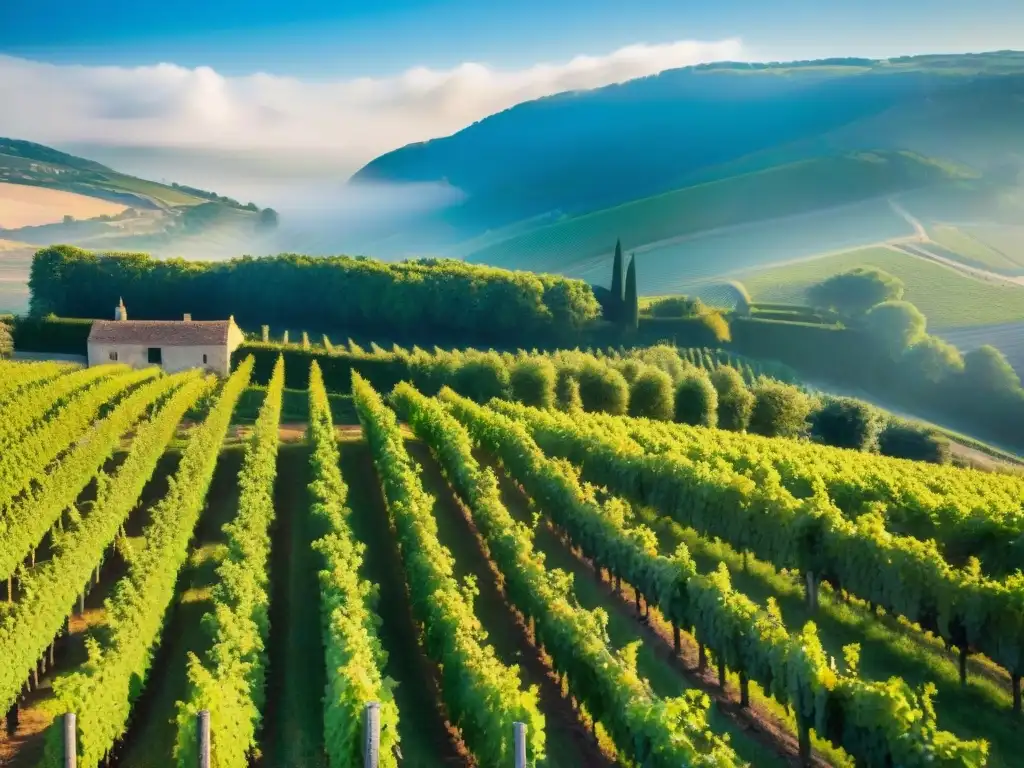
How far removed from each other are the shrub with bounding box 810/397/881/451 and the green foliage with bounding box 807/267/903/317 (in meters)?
51.0

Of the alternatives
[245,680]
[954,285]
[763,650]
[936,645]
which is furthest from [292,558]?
[954,285]

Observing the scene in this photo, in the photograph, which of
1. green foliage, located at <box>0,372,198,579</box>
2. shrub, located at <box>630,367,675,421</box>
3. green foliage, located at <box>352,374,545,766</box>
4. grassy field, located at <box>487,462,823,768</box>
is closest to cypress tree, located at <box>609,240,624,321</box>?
shrub, located at <box>630,367,675,421</box>

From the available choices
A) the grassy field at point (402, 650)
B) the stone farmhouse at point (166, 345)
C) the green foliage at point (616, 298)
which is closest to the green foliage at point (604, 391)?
the stone farmhouse at point (166, 345)

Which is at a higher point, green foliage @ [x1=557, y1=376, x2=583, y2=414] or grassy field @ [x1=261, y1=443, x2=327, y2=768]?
grassy field @ [x1=261, y1=443, x2=327, y2=768]

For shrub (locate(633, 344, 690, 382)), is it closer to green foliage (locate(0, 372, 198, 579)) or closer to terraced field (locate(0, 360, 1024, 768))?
terraced field (locate(0, 360, 1024, 768))

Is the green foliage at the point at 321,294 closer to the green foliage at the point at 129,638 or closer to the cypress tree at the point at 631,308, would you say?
the cypress tree at the point at 631,308

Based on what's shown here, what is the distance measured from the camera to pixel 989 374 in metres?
89.6

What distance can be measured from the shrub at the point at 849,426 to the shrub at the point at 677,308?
32.1 metres

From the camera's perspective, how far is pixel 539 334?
267 feet

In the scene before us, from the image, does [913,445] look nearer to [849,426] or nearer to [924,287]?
[849,426]

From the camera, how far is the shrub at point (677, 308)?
90.1 meters

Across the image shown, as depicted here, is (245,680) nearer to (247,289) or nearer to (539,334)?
(539,334)

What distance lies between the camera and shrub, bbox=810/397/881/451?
56.5 m

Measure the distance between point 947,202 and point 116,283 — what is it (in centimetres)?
15207
